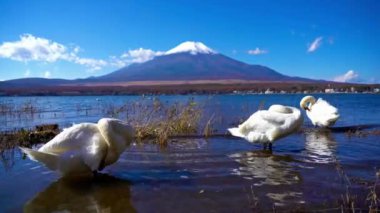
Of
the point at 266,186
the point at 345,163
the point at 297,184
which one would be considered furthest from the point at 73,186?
the point at 345,163

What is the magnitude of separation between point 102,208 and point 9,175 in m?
3.23

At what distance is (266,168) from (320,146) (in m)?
3.80

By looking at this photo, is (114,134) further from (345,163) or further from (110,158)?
(345,163)

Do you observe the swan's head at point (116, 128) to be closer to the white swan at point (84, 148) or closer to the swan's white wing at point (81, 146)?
the white swan at point (84, 148)

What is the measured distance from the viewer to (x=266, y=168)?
9.30 m

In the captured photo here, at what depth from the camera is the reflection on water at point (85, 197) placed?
682 centimetres

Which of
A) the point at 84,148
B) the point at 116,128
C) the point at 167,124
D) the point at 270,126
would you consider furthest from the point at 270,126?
the point at 84,148

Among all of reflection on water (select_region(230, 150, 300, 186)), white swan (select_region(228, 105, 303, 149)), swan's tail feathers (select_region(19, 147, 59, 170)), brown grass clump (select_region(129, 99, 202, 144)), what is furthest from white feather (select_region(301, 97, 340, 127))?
swan's tail feathers (select_region(19, 147, 59, 170))

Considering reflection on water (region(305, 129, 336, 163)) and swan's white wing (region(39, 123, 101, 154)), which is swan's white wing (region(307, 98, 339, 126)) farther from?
swan's white wing (region(39, 123, 101, 154))

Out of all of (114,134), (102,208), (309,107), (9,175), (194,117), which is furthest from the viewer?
(309,107)

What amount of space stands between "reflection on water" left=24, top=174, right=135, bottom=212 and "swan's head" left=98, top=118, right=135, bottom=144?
883mm

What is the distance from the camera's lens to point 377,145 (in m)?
12.4

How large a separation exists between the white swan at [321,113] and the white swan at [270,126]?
5682mm

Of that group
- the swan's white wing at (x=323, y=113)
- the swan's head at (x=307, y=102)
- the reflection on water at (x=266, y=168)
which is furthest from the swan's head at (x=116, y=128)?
the swan's head at (x=307, y=102)
